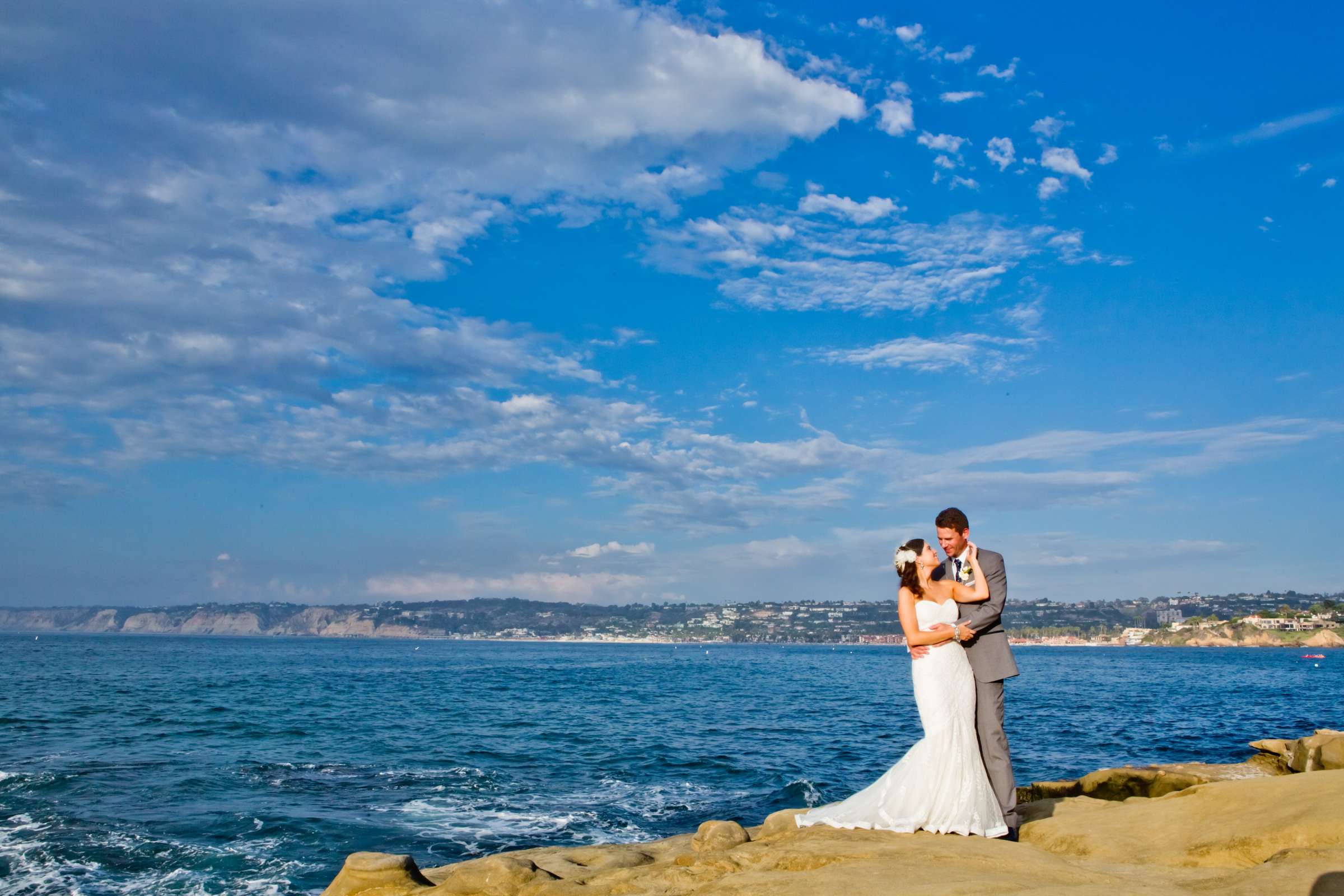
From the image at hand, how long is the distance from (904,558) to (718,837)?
3521 mm

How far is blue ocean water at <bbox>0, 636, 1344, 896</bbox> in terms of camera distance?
14945 mm

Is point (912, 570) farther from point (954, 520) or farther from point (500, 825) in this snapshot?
point (500, 825)

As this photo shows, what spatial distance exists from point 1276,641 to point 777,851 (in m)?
230

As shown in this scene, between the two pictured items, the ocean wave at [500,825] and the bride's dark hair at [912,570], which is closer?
the bride's dark hair at [912,570]

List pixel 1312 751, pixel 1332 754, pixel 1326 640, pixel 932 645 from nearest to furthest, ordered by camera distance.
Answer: pixel 932 645 → pixel 1332 754 → pixel 1312 751 → pixel 1326 640

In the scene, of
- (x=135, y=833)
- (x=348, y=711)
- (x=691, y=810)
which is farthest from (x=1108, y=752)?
(x=348, y=711)

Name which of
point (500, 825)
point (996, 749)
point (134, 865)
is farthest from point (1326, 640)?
point (134, 865)

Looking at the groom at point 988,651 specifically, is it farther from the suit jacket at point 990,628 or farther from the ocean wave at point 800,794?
the ocean wave at point 800,794

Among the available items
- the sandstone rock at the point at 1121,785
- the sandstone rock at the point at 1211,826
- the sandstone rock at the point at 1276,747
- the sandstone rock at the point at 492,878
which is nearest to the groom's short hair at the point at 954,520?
the sandstone rock at the point at 1211,826

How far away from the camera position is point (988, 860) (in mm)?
7250

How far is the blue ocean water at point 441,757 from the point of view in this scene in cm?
1495

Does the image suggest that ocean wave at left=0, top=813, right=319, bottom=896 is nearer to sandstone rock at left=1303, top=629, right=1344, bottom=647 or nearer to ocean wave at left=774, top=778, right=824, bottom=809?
ocean wave at left=774, top=778, right=824, bottom=809

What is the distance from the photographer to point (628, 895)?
7.11 m

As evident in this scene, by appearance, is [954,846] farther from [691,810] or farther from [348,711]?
[348,711]
